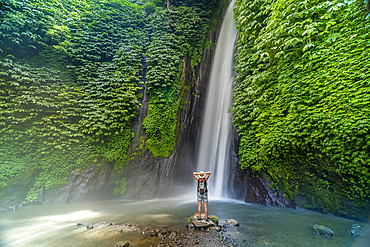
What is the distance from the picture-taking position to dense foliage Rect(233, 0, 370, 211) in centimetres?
401

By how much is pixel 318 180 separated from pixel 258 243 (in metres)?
3.54

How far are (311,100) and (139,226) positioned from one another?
6.33 meters

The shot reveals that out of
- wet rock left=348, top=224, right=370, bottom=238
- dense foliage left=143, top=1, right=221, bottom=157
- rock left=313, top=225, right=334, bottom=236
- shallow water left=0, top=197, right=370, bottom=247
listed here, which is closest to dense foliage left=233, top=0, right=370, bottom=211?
wet rock left=348, top=224, right=370, bottom=238

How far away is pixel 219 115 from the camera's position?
10.7m

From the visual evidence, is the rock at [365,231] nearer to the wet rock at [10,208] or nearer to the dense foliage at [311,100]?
the dense foliage at [311,100]

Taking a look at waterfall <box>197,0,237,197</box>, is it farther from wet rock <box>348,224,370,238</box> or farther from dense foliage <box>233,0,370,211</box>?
wet rock <box>348,224,370,238</box>

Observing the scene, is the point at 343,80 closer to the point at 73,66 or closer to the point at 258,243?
the point at 258,243

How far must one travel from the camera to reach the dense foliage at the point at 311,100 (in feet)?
13.2

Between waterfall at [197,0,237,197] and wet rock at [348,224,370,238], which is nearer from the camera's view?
wet rock at [348,224,370,238]

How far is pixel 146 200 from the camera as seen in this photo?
26.8 ft

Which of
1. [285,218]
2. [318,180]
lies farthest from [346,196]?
[285,218]

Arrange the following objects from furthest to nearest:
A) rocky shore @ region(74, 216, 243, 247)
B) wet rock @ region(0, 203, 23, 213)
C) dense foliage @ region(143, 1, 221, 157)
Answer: dense foliage @ region(143, 1, 221, 157), wet rock @ region(0, 203, 23, 213), rocky shore @ region(74, 216, 243, 247)

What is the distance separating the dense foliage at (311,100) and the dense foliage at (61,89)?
6765 millimetres

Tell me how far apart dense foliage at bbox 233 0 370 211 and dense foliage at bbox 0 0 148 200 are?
6.77m
